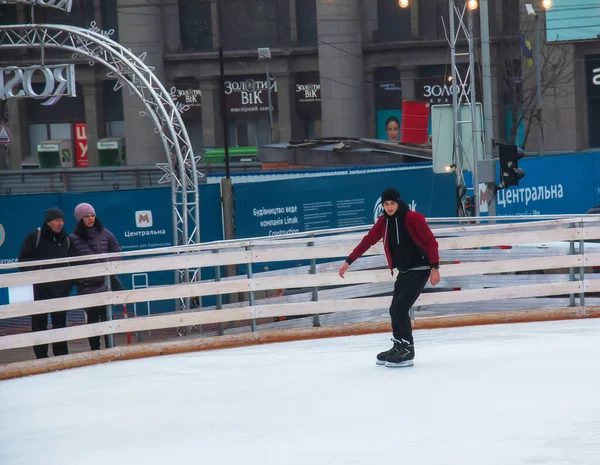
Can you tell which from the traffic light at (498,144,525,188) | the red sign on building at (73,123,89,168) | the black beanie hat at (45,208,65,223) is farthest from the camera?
the red sign on building at (73,123,89,168)

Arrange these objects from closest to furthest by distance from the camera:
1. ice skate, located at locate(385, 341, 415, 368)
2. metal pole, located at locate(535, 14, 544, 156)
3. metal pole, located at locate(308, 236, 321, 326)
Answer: ice skate, located at locate(385, 341, 415, 368) < metal pole, located at locate(308, 236, 321, 326) < metal pole, located at locate(535, 14, 544, 156)

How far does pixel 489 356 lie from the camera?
406 inches

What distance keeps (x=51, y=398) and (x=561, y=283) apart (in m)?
6.04

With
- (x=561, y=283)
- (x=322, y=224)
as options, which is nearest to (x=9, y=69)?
(x=322, y=224)

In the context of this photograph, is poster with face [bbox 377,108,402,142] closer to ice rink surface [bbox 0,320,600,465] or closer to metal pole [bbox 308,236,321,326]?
metal pole [bbox 308,236,321,326]

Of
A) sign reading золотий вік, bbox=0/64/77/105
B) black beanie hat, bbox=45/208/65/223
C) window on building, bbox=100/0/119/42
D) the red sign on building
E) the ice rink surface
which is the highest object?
window on building, bbox=100/0/119/42

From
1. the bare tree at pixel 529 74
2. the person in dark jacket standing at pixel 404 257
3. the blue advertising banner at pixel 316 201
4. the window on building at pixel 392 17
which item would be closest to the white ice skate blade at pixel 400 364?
the person in dark jacket standing at pixel 404 257

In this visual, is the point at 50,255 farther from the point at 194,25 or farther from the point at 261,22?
the point at 194,25

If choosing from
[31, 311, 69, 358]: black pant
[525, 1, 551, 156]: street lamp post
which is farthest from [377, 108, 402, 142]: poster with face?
[31, 311, 69, 358]: black pant

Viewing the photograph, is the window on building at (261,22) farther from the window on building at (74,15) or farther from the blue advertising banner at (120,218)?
the blue advertising banner at (120,218)

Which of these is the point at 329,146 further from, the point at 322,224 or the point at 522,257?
the point at 522,257

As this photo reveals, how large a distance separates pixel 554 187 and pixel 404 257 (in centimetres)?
1613

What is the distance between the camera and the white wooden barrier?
36.4 ft

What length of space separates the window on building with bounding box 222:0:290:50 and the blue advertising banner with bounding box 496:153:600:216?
22564 millimetres
